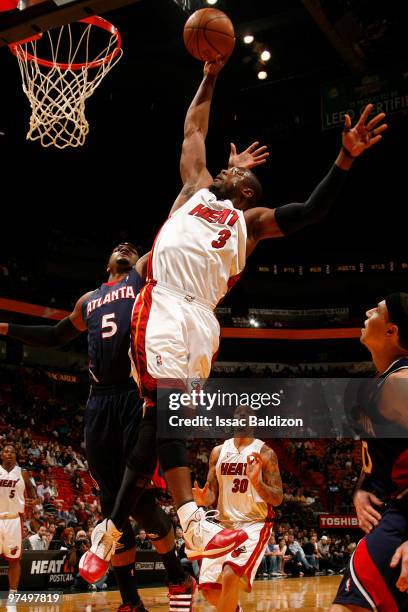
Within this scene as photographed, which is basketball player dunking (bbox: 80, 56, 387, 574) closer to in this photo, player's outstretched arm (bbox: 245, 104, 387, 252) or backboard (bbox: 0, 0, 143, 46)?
player's outstretched arm (bbox: 245, 104, 387, 252)

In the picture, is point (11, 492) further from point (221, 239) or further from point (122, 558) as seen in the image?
point (221, 239)

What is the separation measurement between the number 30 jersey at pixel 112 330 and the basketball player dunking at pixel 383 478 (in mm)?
1780

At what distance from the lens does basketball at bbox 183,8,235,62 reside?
4.23 m

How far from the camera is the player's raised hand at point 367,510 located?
2.81 m

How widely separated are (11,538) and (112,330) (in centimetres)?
580

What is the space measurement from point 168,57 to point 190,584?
1467 centimetres

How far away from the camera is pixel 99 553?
3396 mm

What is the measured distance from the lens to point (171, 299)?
3506mm

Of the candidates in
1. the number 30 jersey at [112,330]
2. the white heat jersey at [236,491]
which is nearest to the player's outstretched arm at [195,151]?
the number 30 jersey at [112,330]

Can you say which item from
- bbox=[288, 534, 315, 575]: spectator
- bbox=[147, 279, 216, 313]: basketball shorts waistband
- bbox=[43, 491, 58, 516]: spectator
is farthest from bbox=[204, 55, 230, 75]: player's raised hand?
bbox=[288, 534, 315, 575]: spectator

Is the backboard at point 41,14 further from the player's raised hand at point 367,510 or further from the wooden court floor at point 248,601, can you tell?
the wooden court floor at point 248,601

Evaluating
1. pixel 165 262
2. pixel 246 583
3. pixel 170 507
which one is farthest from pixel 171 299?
pixel 170 507

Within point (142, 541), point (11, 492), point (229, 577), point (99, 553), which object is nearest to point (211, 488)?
point (229, 577)

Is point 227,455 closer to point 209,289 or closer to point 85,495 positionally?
point 209,289
